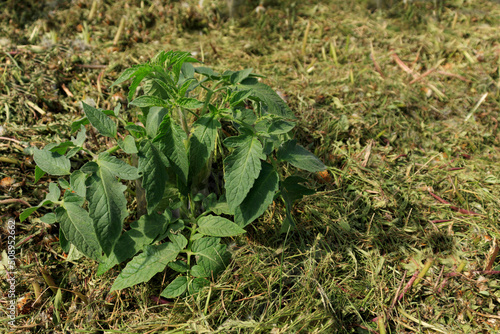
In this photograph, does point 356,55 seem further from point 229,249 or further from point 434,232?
point 229,249

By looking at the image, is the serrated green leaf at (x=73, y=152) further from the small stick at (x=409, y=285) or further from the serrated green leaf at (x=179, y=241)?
the small stick at (x=409, y=285)

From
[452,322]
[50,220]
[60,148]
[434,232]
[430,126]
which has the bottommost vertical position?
[452,322]

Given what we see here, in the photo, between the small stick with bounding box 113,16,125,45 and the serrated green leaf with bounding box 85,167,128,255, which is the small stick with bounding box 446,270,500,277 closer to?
the serrated green leaf with bounding box 85,167,128,255

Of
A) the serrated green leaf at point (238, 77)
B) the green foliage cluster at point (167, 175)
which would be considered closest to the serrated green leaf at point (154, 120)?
the green foliage cluster at point (167, 175)

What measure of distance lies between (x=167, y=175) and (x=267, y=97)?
0.64m

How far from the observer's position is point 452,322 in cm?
189

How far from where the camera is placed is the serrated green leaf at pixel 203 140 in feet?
5.63

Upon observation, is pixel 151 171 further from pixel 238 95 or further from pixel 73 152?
pixel 238 95

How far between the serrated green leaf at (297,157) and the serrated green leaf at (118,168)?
68 centimetres

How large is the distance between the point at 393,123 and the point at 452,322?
4.68ft

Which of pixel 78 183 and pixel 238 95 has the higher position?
pixel 238 95

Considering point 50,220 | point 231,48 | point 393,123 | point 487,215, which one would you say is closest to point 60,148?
point 50,220

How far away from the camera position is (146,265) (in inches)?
68.6

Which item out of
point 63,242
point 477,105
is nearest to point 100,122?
point 63,242
